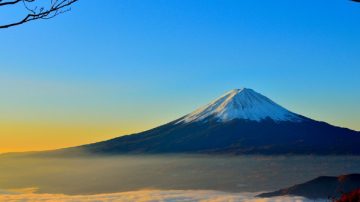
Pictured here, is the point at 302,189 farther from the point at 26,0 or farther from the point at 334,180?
the point at 26,0

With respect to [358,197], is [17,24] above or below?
above

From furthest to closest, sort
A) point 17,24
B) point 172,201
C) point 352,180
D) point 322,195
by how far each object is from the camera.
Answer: point 172,201, point 322,195, point 352,180, point 17,24

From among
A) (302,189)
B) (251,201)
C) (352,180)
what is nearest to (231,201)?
(251,201)

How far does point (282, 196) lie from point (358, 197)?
148 m

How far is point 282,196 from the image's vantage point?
16262 cm

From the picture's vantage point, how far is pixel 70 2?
690 inches

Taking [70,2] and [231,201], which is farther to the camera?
[231,201]

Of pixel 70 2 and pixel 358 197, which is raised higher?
pixel 70 2

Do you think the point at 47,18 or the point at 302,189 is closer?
the point at 47,18

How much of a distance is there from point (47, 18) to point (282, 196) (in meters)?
149

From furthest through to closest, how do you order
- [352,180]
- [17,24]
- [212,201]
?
[212,201] → [352,180] → [17,24]

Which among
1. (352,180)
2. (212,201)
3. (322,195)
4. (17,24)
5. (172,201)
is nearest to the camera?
(17,24)

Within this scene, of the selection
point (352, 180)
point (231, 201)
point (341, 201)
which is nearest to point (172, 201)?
point (231, 201)

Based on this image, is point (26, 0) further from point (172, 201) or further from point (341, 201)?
point (172, 201)
